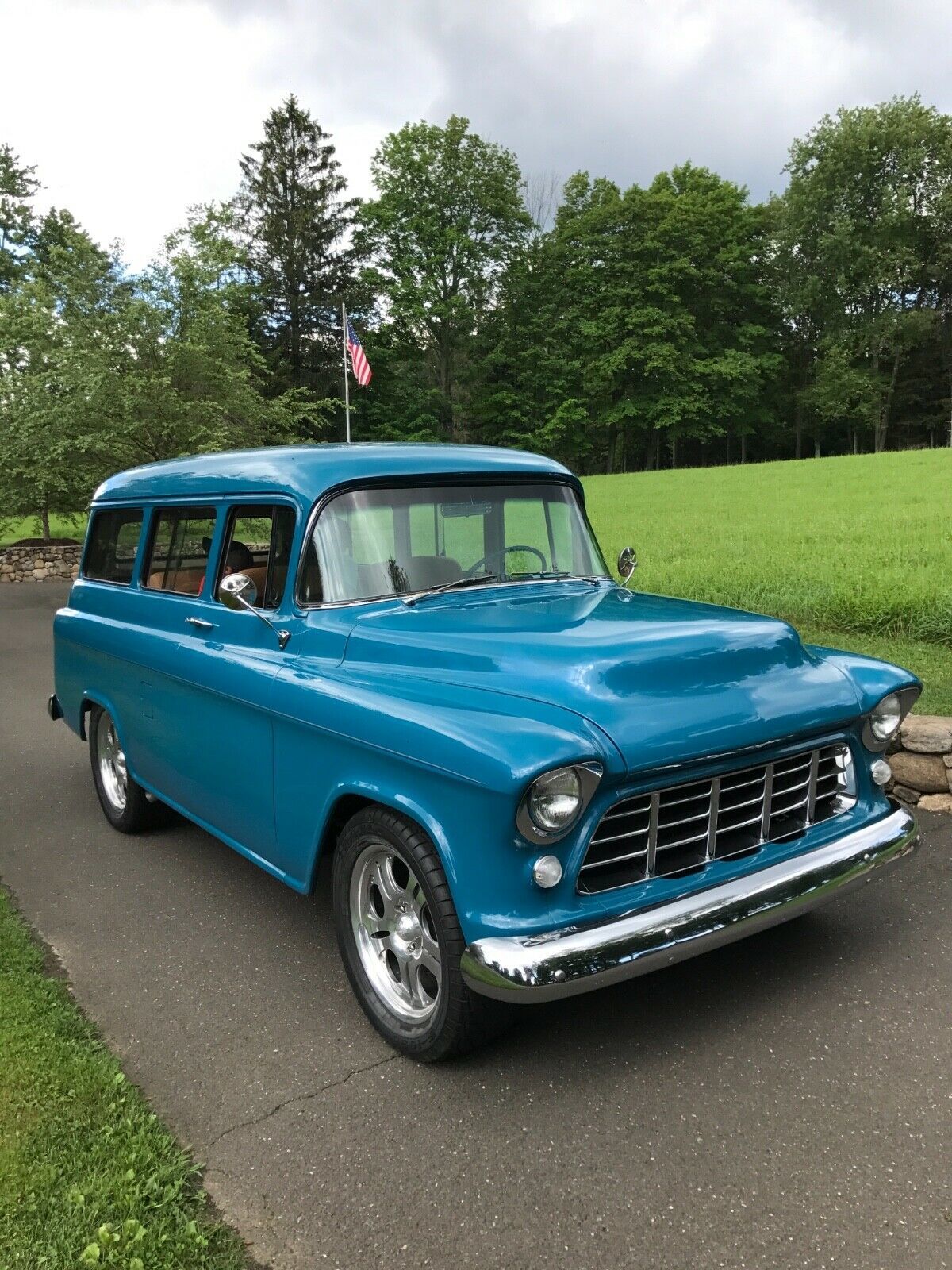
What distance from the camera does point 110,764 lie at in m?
5.26

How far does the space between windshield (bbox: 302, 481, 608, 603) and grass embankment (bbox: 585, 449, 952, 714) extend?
2796mm

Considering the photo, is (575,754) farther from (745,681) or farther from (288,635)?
(288,635)

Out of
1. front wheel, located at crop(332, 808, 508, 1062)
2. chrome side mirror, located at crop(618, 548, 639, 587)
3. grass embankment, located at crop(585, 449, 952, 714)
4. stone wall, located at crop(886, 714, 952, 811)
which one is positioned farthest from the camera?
grass embankment, located at crop(585, 449, 952, 714)

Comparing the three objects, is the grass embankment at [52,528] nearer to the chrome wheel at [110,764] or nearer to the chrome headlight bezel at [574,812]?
A: the chrome wheel at [110,764]

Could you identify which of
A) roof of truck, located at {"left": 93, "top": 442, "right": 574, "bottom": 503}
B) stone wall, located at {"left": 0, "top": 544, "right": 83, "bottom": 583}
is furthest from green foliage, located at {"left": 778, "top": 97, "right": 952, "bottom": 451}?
roof of truck, located at {"left": 93, "top": 442, "right": 574, "bottom": 503}

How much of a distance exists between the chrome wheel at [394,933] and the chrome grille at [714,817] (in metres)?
0.59

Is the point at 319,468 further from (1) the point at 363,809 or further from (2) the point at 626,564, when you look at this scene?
(2) the point at 626,564

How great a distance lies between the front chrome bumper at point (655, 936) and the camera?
2.36 m

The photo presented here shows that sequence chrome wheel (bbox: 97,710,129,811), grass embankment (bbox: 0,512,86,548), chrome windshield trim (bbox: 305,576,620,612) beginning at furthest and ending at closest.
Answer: grass embankment (bbox: 0,512,86,548) → chrome wheel (bbox: 97,710,129,811) → chrome windshield trim (bbox: 305,576,620,612)

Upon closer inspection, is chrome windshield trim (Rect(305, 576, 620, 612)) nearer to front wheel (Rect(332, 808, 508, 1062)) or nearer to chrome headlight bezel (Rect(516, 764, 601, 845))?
front wheel (Rect(332, 808, 508, 1062))

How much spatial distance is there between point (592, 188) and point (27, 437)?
147ft

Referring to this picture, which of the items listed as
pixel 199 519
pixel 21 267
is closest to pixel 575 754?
pixel 199 519

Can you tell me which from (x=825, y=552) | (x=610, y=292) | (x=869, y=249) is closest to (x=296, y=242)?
(x=610, y=292)

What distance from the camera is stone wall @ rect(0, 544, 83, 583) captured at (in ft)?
67.5
